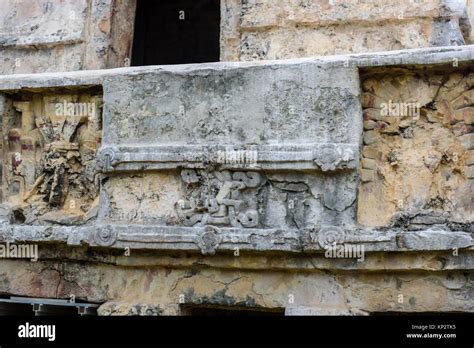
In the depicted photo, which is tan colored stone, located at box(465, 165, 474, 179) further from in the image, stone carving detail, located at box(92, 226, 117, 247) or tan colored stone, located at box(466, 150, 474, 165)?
stone carving detail, located at box(92, 226, 117, 247)

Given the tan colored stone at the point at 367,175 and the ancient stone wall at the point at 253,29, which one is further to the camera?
the ancient stone wall at the point at 253,29

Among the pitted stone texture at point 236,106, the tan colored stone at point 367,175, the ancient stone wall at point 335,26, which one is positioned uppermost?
the ancient stone wall at point 335,26

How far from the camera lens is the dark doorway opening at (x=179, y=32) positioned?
7.75m

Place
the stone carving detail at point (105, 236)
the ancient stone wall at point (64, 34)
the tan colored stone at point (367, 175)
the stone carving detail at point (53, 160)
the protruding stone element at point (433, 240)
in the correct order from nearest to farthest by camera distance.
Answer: the protruding stone element at point (433, 240)
the tan colored stone at point (367, 175)
the stone carving detail at point (105, 236)
the stone carving detail at point (53, 160)
the ancient stone wall at point (64, 34)

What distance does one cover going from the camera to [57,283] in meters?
5.46

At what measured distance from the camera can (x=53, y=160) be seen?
5543mm

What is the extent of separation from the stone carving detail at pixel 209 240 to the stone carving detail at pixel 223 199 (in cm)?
8

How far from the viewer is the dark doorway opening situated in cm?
775

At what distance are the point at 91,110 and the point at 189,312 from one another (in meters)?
1.57

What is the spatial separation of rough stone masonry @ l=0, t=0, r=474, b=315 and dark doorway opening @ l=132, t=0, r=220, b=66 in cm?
234

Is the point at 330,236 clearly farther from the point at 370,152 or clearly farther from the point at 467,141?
the point at 467,141

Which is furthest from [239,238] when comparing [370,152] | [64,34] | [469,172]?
[64,34]

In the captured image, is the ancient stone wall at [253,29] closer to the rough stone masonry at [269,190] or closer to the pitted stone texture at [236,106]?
the rough stone masonry at [269,190]

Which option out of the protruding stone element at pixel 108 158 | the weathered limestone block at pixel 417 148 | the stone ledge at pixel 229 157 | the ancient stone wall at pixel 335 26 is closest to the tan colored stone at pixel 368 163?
the weathered limestone block at pixel 417 148
